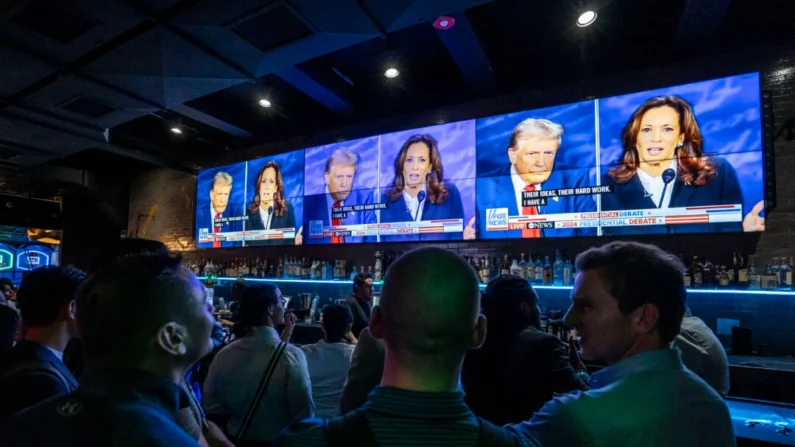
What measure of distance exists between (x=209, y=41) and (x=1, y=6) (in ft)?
3.84

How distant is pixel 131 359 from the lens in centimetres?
89

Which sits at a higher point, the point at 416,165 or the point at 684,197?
the point at 416,165

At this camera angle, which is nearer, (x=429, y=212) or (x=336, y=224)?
(x=429, y=212)

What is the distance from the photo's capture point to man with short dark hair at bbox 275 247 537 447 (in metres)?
0.72

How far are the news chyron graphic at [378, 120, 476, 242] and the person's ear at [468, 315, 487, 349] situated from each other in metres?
4.07

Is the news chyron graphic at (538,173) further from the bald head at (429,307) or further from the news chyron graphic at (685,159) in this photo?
the bald head at (429,307)

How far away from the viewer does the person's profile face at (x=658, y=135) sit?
3969 mm

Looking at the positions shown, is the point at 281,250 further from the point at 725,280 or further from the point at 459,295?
the point at 459,295

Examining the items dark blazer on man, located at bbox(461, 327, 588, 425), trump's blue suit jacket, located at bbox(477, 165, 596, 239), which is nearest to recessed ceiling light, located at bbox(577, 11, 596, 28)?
trump's blue suit jacket, located at bbox(477, 165, 596, 239)

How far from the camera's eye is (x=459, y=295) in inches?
32.5

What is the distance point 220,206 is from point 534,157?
5.31 m

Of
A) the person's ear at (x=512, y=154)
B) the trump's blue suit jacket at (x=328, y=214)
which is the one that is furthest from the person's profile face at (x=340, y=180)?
the person's ear at (x=512, y=154)

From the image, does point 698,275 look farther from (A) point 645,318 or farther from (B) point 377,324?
(B) point 377,324

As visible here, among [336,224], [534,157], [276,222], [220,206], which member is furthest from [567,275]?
[220,206]
